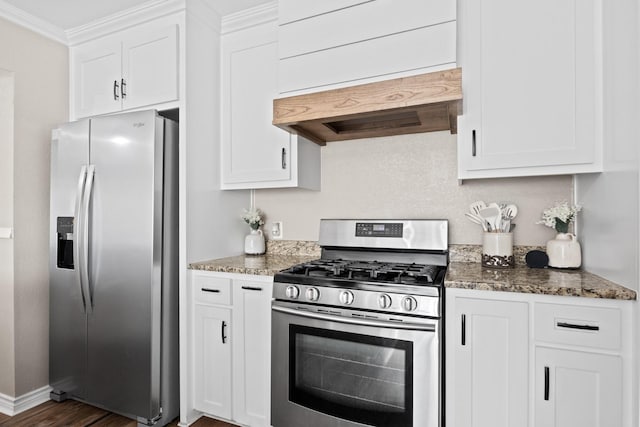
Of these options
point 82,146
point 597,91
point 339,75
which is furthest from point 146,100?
point 597,91

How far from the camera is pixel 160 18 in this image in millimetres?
2199

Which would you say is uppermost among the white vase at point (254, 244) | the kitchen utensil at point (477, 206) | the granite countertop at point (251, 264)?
the kitchen utensil at point (477, 206)

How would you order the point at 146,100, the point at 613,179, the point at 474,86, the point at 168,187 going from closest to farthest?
the point at 613,179, the point at 474,86, the point at 168,187, the point at 146,100

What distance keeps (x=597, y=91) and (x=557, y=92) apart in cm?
15

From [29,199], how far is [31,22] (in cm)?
115

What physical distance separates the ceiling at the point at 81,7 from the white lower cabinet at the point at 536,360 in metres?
2.10

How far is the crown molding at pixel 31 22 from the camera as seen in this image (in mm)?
2195

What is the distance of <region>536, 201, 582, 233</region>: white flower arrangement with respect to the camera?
177 centimetres

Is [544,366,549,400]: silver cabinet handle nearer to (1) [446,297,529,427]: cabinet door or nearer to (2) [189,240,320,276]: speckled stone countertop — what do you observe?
(1) [446,297,529,427]: cabinet door

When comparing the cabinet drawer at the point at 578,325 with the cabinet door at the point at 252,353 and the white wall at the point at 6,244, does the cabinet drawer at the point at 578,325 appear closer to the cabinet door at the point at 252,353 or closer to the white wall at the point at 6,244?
the cabinet door at the point at 252,353

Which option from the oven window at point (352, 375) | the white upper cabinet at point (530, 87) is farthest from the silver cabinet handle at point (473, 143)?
the oven window at point (352, 375)

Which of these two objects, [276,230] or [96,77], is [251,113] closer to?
[276,230]

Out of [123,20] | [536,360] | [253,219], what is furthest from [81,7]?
[536,360]

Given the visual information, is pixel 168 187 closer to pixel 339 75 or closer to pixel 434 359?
pixel 339 75
